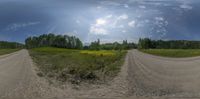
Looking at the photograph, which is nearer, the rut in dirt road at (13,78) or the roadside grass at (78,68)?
the rut in dirt road at (13,78)

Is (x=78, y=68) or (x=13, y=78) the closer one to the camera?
(x=13, y=78)

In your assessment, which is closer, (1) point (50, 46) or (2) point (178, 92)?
(2) point (178, 92)

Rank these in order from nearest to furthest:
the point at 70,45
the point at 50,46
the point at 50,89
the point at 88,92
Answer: the point at 88,92 < the point at 50,89 < the point at 70,45 < the point at 50,46

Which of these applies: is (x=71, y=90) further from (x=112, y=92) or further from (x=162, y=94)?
(x=162, y=94)

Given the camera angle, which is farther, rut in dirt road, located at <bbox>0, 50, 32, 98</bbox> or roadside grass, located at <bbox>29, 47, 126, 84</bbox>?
roadside grass, located at <bbox>29, 47, 126, 84</bbox>

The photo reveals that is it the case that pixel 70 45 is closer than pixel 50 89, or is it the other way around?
pixel 50 89

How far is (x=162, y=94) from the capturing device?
14750 mm

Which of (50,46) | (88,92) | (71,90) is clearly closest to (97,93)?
(88,92)

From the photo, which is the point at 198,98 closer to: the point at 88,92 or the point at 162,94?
the point at 162,94

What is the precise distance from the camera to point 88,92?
15227 millimetres

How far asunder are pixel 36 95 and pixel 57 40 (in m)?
130

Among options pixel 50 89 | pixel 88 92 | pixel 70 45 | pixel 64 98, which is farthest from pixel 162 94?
pixel 70 45

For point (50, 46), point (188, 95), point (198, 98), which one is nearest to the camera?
point (198, 98)

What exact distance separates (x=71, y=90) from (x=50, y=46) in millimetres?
134525
